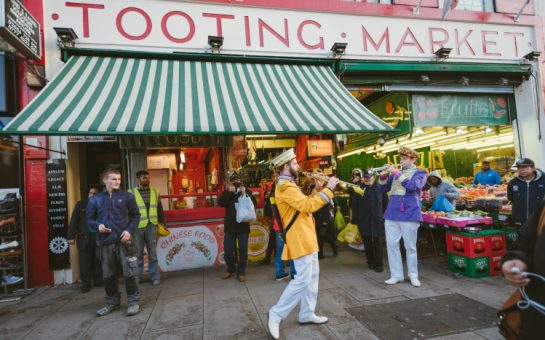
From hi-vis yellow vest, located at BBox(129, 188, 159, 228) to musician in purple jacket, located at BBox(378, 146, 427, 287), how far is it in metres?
4.19

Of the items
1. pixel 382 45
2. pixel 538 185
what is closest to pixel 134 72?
pixel 382 45

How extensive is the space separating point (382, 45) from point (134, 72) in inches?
217

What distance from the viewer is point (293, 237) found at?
3.32m

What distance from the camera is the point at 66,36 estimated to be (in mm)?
5309

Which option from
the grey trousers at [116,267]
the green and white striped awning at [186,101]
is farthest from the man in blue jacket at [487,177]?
the grey trousers at [116,267]

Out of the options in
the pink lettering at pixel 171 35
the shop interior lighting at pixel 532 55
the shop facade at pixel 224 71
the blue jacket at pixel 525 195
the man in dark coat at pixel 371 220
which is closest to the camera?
the shop facade at pixel 224 71

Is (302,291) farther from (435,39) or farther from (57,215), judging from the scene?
(435,39)

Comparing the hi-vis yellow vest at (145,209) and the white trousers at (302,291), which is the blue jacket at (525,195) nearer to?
the white trousers at (302,291)

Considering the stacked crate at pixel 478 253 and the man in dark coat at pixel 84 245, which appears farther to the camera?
the man in dark coat at pixel 84 245

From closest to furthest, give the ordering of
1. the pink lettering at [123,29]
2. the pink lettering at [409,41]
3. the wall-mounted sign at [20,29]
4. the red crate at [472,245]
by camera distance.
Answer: the wall-mounted sign at [20,29]
the red crate at [472,245]
the pink lettering at [123,29]
the pink lettering at [409,41]

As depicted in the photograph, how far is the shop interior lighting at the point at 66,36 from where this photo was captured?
17.1 feet

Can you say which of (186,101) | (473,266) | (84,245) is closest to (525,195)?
(473,266)

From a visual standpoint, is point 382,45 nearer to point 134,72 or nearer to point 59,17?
point 134,72

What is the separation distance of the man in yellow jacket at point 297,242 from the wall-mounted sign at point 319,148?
5092mm
